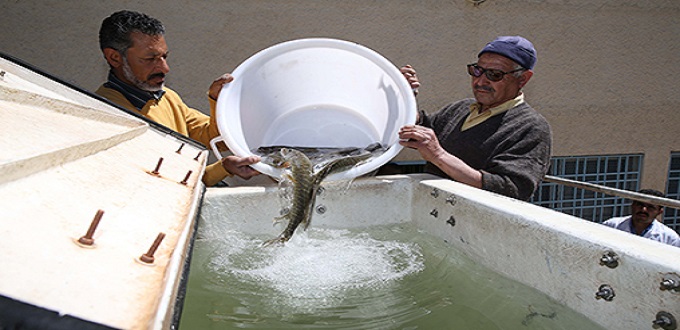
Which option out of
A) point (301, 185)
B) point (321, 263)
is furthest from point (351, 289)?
point (301, 185)

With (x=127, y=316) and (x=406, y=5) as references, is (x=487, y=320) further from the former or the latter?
(x=406, y=5)

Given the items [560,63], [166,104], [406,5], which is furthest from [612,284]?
[560,63]

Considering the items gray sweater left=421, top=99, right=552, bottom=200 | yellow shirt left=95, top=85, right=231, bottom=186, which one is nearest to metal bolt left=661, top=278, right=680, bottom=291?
gray sweater left=421, top=99, right=552, bottom=200

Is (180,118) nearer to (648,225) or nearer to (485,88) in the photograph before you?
(485,88)

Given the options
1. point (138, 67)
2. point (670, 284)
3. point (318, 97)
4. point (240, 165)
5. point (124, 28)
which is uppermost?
point (124, 28)

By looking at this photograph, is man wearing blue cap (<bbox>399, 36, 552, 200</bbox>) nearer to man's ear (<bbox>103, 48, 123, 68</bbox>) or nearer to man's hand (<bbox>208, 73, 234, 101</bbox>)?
man's hand (<bbox>208, 73, 234, 101</bbox>)

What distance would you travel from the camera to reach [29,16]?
3.15 meters

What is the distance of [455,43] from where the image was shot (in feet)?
13.1

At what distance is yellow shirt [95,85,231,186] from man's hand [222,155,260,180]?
99mm

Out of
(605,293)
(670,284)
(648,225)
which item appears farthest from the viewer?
(648,225)

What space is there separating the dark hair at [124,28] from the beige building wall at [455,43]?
786mm

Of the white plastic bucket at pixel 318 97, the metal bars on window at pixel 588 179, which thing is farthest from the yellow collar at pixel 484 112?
the metal bars on window at pixel 588 179

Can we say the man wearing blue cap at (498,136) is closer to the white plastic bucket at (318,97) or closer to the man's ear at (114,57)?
the white plastic bucket at (318,97)

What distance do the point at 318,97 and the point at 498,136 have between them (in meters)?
1.08
